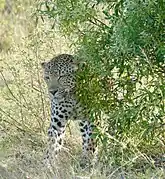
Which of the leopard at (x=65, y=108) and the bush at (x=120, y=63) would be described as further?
the leopard at (x=65, y=108)

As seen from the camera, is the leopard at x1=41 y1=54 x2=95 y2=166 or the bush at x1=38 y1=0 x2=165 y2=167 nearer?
the bush at x1=38 y1=0 x2=165 y2=167

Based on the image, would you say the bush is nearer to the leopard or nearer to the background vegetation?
the background vegetation

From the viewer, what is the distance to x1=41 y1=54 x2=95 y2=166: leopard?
712 centimetres

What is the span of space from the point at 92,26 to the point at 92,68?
43 centimetres

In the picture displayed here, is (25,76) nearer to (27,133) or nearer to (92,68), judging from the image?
(27,133)

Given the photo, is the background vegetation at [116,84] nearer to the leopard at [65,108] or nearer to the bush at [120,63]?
the bush at [120,63]

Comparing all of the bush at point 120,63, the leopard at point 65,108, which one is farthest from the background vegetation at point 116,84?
the leopard at point 65,108

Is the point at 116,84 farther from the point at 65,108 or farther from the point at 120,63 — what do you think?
the point at 65,108

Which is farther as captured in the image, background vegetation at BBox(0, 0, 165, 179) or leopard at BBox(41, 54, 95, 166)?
leopard at BBox(41, 54, 95, 166)

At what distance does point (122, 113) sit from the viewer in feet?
20.0

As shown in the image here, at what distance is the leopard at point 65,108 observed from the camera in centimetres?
712

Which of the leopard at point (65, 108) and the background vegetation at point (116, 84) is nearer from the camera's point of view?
the background vegetation at point (116, 84)

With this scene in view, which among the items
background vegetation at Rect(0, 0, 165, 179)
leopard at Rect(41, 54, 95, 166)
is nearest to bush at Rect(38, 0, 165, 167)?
background vegetation at Rect(0, 0, 165, 179)

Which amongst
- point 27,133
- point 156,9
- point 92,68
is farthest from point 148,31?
point 27,133
